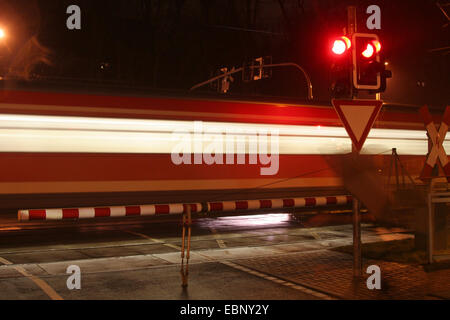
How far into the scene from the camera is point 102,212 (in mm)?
10391

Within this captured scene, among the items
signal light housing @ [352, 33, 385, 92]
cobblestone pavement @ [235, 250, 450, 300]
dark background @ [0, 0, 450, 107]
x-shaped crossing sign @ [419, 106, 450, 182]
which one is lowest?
cobblestone pavement @ [235, 250, 450, 300]

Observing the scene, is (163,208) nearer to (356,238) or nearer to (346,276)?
(346,276)

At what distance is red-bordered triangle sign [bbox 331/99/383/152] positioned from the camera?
7.66 m

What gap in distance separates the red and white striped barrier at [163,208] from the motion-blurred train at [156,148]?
30 cm

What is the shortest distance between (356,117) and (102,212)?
508 centimetres

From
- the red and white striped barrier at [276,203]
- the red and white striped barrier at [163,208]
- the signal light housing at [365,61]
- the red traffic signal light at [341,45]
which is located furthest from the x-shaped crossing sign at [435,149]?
the red and white striped barrier at [276,203]

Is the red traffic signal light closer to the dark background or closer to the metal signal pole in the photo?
the metal signal pole

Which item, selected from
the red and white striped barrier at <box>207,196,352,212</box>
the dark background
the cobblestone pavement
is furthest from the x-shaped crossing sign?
the dark background

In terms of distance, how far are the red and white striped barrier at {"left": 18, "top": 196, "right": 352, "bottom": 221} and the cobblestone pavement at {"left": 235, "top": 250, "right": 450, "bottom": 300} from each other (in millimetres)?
1776

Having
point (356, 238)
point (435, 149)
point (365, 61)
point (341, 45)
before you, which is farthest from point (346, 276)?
point (341, 45)

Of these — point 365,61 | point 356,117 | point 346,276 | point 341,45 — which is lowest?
point 346,276

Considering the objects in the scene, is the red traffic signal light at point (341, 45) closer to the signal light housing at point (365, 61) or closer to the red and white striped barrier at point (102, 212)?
the signal light housing at point (365, 61)
